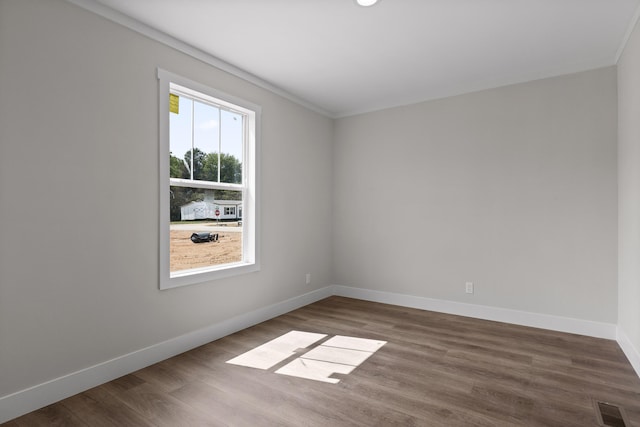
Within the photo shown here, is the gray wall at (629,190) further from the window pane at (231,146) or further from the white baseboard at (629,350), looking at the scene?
the window pane at (231,146)

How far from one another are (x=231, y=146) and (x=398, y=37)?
1.94 meters

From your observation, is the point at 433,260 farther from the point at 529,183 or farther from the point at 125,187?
the point at 125,187

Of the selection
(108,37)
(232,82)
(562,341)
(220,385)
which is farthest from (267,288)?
(562,341)

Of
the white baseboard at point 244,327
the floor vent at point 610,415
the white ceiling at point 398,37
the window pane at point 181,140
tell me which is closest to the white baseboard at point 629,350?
the white baseboard at point 244,327

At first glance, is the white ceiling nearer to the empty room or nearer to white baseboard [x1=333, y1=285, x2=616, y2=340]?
the empty room

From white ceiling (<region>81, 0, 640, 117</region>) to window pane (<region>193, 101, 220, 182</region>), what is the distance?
0.54m

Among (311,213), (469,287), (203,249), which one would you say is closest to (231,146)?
(203,249)

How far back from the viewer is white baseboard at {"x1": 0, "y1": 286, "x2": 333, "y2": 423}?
2.09 metres

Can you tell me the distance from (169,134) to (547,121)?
12.4 ft

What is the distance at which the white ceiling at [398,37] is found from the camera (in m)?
2.49

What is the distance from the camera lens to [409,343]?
326cm

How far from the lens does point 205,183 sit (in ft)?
10.9

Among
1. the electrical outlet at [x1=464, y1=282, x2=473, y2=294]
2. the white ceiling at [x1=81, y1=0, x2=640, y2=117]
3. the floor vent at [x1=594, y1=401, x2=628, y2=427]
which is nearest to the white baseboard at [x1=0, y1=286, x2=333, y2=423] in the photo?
the electrical outlet at [x1=464, y1=282, x2=473, y2=294]

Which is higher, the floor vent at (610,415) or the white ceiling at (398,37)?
the white ceiling at (398,37)
